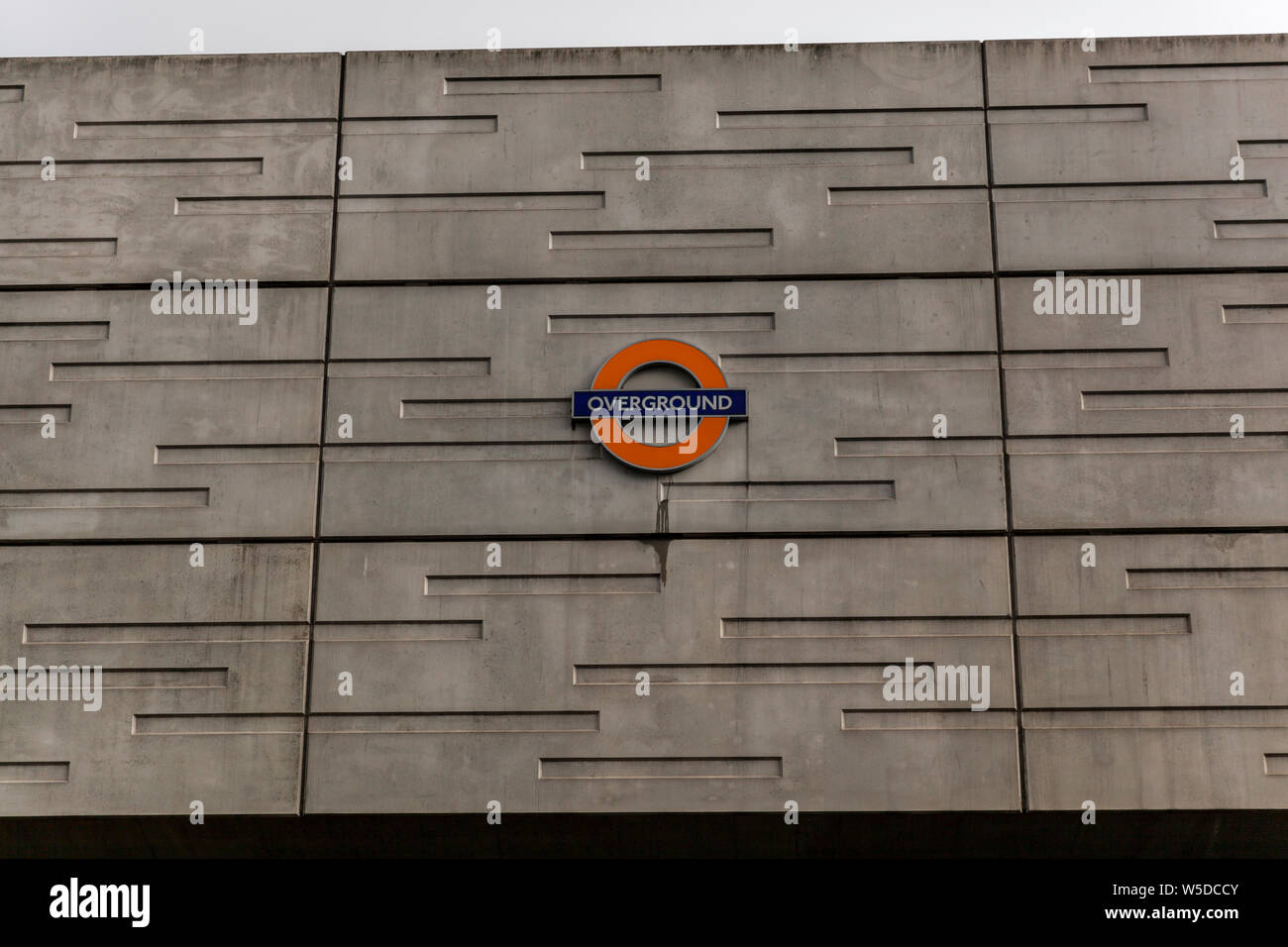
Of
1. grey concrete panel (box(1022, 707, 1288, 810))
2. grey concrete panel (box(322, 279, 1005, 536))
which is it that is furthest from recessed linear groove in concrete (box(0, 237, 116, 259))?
grey concrete panel (box(1022, 707, 1288, 810))

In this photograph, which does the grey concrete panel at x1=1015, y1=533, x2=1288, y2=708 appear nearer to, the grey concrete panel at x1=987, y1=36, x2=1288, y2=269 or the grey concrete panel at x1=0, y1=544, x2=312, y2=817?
the grey concrete panel at x1=987, y1=36, x2=1288, y2=269

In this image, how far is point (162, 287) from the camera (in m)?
12.5

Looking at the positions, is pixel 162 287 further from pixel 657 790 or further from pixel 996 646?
pixel 996 646

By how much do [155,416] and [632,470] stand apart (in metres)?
4.38

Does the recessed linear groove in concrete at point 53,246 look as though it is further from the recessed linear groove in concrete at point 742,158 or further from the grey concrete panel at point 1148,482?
the grey concrete panel at point 1148,482

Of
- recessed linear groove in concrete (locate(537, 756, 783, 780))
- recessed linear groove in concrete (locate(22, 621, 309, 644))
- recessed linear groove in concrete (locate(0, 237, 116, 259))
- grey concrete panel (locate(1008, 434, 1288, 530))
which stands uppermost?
recessed linear groove in concrete (locate(0, 237, 116, 259))

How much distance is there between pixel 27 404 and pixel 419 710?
4611 mm

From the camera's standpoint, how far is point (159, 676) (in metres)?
11.7

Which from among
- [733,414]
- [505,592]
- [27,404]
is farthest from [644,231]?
[27,404]

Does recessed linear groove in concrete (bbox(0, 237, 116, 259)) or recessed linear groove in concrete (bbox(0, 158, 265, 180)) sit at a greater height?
recessed linear groove in concrete (bbox(0, 158, 265, 180))

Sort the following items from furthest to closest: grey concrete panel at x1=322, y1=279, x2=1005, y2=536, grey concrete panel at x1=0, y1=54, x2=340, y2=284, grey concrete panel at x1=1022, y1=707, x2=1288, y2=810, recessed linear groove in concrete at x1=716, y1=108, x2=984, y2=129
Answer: recessed linear groove in concrete at x1=716, y1=108, x2=984, y2=129
grey concrete panel at x1=0, y1=54, x2=340, y2=284
grey concrete panel at x1=322, y1=279, x2=1005, y2=536
grey concrete panel at x1=1022, y1=707, x2=1288, y2=810

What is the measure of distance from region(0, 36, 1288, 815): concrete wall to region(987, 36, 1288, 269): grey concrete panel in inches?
1.6

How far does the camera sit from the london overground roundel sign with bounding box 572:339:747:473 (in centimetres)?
1200

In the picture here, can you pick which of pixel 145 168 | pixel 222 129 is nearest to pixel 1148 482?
pixel 222 129
